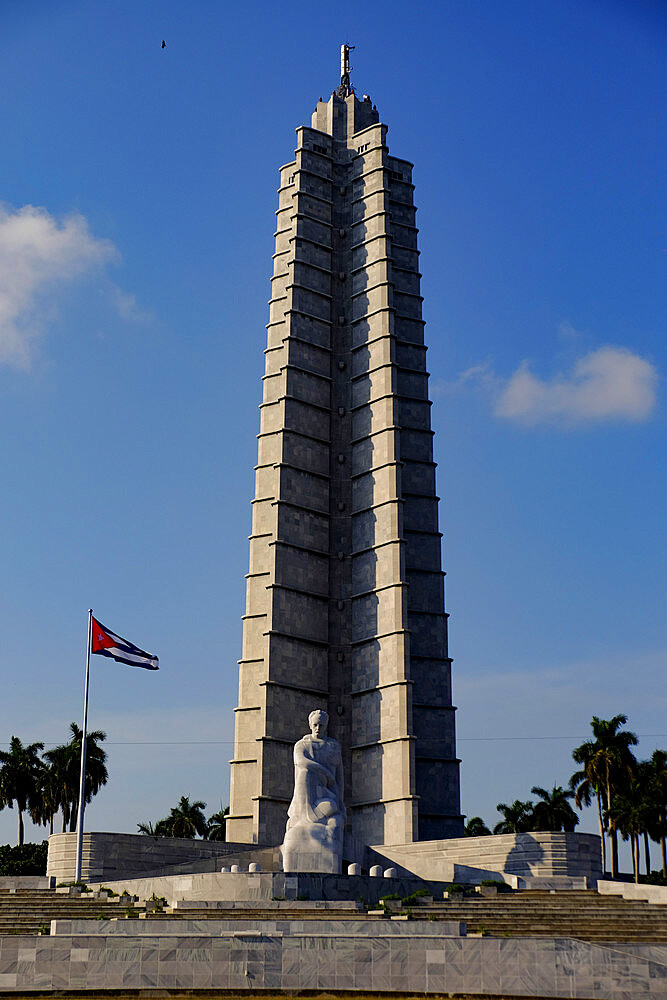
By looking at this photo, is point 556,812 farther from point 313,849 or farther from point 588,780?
point 313,849

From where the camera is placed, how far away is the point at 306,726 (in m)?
45.5

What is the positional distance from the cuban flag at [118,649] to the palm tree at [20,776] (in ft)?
88.3

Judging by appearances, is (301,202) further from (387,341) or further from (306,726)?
(306,726)

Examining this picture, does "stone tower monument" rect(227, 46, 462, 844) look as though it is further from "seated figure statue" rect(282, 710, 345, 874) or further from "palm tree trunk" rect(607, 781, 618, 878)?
"palm tree trunk" rect(607, 781, 618, 878)

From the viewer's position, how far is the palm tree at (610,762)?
2223 inches

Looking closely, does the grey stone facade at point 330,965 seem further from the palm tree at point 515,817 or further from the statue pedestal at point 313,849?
the palm tree at point 515,817

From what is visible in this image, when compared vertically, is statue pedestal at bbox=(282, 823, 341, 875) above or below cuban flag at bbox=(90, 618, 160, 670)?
below

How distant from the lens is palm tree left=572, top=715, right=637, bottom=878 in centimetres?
5647

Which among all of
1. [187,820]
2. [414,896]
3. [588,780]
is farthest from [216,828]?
[414,896]

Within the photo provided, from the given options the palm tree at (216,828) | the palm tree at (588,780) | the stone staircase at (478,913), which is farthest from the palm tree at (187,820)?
the stone staircase at (478,913)

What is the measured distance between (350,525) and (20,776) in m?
25.2

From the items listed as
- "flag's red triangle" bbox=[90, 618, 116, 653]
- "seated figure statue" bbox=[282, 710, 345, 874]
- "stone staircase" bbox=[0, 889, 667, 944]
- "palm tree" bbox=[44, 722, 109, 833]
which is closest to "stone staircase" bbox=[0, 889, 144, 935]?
"stone staircase" bbox=[0, 889, 667, 944]

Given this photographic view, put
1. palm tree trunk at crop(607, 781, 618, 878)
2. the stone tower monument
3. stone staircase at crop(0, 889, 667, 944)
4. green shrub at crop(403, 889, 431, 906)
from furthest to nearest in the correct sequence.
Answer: palm tree trunk at crop(607, 781, 618, 878)
the stone tower monument
green shrub at crop(403, 889, 431, 906)
stone staircase at crop(0, 889, 667, 944)

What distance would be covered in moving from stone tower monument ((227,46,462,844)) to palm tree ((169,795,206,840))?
99.6 feet
